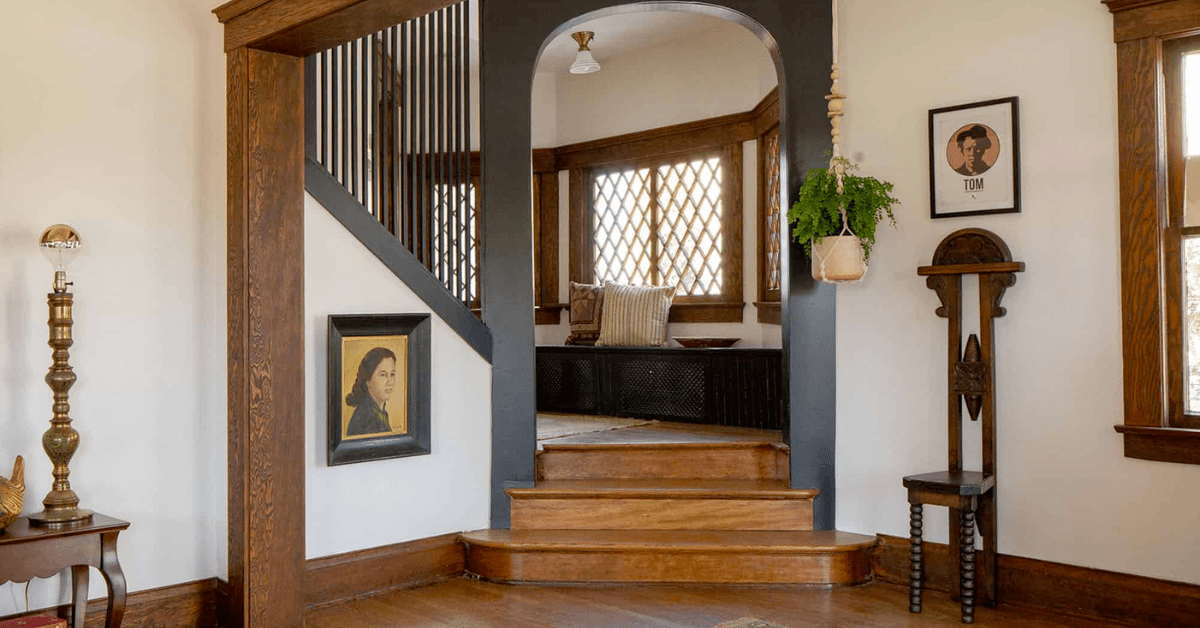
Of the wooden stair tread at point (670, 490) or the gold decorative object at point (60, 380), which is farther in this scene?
the wooden stair tread at point (670, 490)

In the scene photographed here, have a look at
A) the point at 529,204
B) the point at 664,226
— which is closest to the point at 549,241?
the point at 664,226

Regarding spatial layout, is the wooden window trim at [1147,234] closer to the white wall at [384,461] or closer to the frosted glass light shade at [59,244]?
the white wall at [384,461]

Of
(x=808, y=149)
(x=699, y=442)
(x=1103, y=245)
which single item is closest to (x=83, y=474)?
(x=699, y=442)

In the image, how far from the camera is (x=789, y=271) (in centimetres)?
450

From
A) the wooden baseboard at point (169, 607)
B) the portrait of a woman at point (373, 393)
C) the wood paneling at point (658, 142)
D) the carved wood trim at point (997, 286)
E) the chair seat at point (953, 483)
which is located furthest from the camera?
the wood paneling at point (658, 142)

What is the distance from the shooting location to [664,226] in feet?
22.3

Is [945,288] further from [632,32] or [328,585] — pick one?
[632,32]

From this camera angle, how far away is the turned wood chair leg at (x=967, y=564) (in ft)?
12.1

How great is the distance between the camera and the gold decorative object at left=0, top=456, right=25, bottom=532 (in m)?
3.06

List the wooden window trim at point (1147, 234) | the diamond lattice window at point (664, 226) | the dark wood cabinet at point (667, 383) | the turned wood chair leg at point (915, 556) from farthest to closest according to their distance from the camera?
the diamond lattice window at point (664, 226)
the dark wood cabinet at point (667, 383)
the turned wood chair leg at point (915, 556)
the wooden window trim at point (1147, 234)

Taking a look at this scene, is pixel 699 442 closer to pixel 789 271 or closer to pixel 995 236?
pixel 789 271

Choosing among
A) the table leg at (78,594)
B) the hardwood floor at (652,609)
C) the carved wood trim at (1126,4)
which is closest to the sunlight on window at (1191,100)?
the carved wood trim at (1126,4)

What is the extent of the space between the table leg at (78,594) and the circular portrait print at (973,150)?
361cm

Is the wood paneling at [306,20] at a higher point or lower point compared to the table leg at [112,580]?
higher
